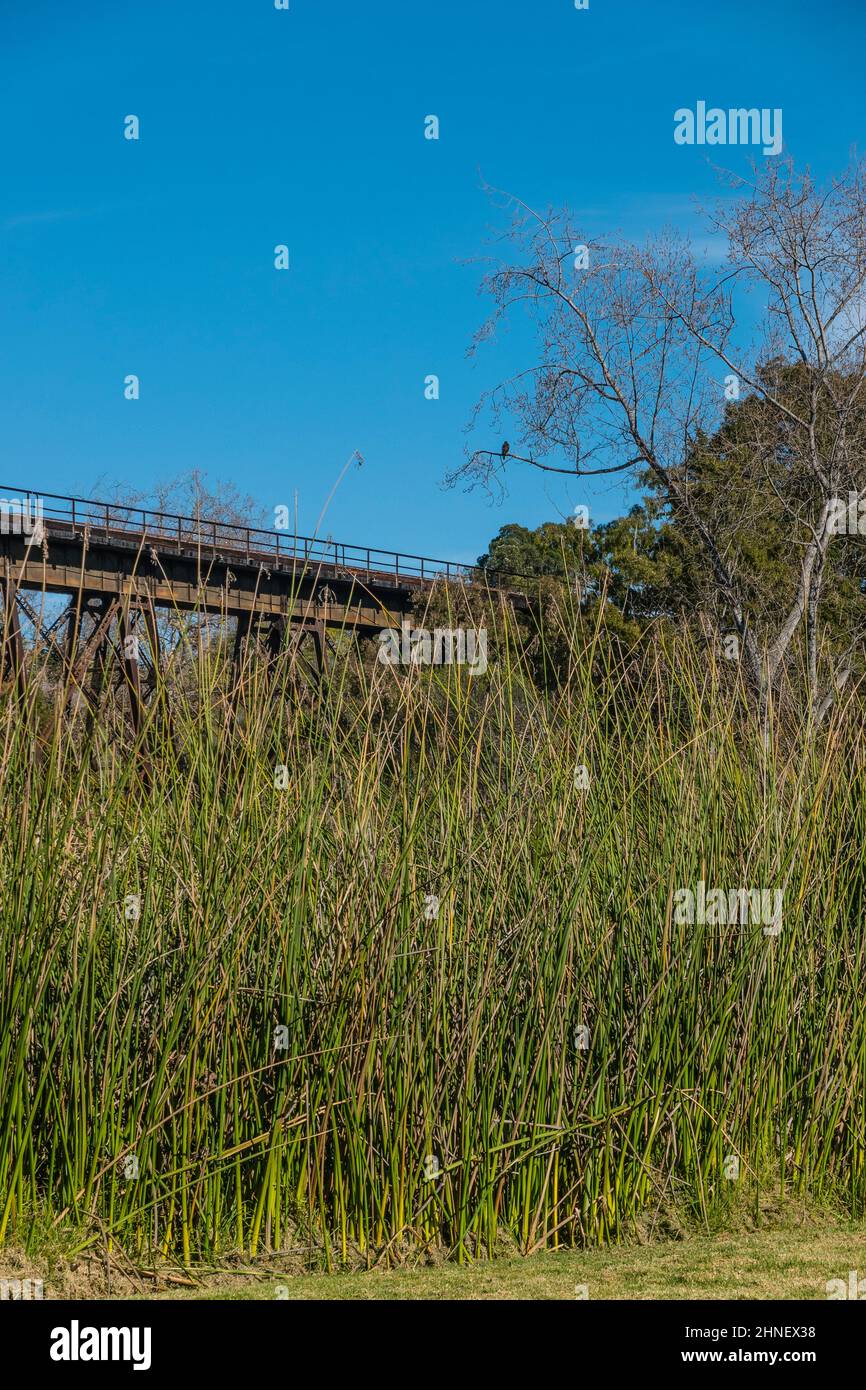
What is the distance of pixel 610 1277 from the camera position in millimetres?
3289

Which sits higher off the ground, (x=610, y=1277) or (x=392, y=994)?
(x=392, y=994)

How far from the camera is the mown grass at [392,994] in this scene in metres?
3.36

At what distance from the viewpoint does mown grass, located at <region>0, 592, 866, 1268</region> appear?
3357 millimetres

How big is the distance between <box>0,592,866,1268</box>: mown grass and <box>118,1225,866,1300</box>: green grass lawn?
0.14 metres

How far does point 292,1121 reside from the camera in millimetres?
3373

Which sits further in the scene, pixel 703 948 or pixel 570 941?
pixel 703 948

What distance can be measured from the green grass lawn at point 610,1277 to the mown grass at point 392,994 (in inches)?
5.3

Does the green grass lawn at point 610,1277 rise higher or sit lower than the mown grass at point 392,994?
lower

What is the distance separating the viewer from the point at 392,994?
3.58 metres

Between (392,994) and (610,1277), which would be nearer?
(610,1277)

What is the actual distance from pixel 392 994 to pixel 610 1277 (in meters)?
0.91
